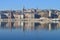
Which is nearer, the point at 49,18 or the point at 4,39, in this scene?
the point at 4,39

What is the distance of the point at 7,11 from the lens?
21234mm

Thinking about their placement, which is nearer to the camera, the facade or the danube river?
the danube river

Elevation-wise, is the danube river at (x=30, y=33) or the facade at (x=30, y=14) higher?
the facade at (x=30, y=14)

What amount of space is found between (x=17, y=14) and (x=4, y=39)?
14390 mm

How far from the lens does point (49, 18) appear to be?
20500 millimetres

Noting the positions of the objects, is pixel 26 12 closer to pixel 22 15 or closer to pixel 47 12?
pixel 22 15

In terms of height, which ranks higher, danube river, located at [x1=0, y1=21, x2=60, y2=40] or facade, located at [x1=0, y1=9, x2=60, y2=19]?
facade, located at [x1=0, y1=9, x2=60, y2=19]

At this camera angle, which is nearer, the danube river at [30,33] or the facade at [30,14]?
the danube river at [30,33]

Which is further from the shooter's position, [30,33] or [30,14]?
[30,14]

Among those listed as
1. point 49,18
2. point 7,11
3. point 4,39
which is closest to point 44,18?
point 49,18

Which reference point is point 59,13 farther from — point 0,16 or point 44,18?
point 0,16

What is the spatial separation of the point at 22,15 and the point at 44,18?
209 cm

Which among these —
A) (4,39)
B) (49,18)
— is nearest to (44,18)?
(49,18)

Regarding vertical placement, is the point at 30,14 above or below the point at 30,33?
above
